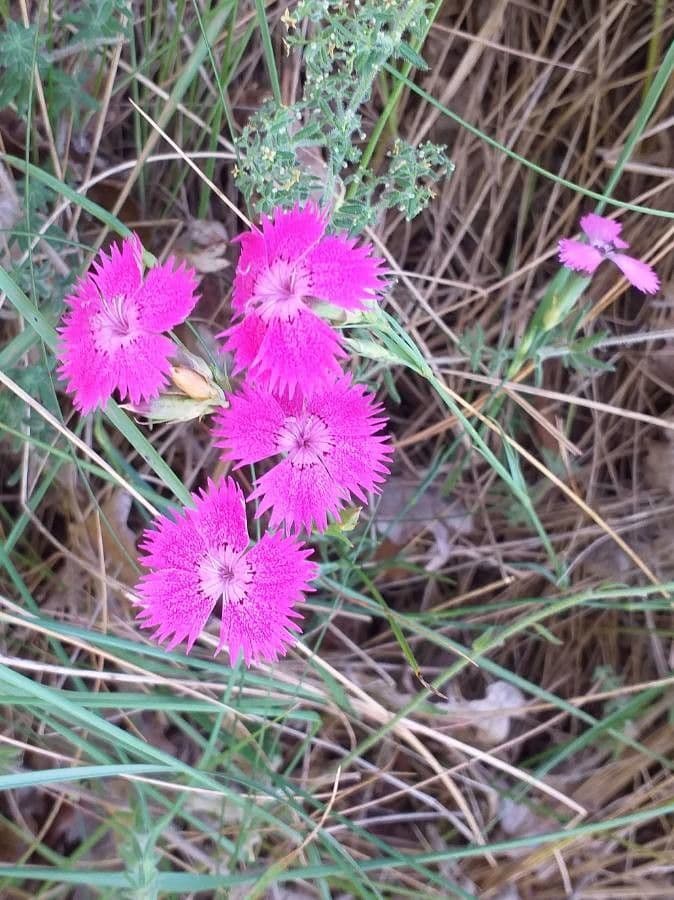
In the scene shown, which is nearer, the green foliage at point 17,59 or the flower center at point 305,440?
the flower center at point 305,440

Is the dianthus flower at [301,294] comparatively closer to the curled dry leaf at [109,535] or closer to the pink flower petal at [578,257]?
the pink flower petal at [578,257]

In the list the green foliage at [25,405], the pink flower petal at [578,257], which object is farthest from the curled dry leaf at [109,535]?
the pink flower petal at [578,257]

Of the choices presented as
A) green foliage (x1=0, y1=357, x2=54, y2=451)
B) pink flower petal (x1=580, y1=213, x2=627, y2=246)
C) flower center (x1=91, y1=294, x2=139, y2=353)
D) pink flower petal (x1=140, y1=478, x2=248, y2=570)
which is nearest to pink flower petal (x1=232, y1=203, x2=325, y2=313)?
flower center (x1=91, y1=294, x2=139, y2=353)

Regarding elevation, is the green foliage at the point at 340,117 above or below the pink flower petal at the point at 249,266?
above

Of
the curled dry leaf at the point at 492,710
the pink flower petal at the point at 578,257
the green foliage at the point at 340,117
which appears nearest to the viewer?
the green foliage at the point at 340,117

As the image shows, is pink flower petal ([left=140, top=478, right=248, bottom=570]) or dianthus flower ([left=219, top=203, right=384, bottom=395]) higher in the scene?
dianthus flower ([left=219, top=203, right=384, bottom=395])

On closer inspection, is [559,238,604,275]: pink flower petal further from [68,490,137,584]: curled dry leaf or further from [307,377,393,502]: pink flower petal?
[68,490,137,584]: curled dry leaf

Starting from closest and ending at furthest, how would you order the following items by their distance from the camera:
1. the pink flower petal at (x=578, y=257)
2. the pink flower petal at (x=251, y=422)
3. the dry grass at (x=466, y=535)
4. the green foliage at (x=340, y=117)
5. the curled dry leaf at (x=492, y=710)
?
the green foliage at (x=340, y=117)
the pink flower petal at (x=251, y=422)
the pink flower petal at (x=578, y=257)
the dry grass at (x=466, y=535)
the curled dry leaf at (x=492, y=710)

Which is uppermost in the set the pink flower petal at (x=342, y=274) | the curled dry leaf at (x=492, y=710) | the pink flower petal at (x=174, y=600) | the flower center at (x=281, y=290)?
the pink flower petal at (x=342, y=274)
